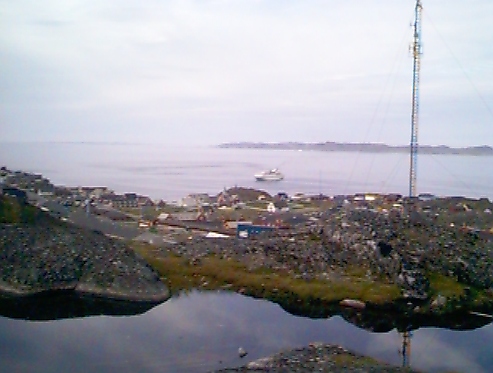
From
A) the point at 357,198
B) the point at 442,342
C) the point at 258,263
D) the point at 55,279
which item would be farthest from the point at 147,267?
the point at 357,198

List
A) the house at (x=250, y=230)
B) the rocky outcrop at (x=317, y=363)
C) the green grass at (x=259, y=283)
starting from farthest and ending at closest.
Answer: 1. the house at (x=250, y=230)
2. the green grass at (x=259, y=283)
3. the rocky outcrop at (x=317, y=363)

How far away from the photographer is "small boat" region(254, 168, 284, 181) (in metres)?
29.3

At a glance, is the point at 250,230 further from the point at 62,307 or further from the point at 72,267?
the point at 62,307

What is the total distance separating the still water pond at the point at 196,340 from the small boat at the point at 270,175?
67.7ft

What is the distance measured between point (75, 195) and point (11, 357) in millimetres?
10567

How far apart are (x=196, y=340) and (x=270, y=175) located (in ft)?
76.1

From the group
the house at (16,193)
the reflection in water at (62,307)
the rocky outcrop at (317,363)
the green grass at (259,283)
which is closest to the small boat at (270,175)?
the house at (16,193)

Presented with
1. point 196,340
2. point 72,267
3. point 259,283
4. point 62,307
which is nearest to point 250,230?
point 259,283

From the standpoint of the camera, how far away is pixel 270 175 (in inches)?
1184

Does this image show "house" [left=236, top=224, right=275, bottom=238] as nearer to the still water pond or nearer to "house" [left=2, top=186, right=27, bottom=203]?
the still water pond

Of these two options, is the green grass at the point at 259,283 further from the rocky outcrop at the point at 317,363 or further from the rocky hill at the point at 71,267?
the rocky outcrop at the point at 317,363

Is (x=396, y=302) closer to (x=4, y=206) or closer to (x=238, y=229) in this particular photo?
(x=238, y=229)

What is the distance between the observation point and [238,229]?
43.8 ft

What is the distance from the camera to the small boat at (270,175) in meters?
29.3
